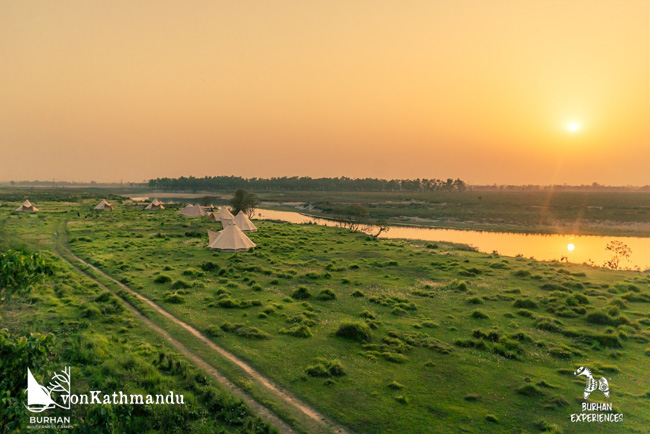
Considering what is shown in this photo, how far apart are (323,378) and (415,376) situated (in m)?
3.92

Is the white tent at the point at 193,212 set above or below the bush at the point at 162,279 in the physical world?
above

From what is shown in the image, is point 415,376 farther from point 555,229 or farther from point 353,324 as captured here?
point 555,229

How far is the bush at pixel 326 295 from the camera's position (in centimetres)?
2555

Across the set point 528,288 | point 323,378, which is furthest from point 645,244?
point 323,378

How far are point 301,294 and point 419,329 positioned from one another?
9.07m

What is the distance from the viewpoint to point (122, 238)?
166 ft

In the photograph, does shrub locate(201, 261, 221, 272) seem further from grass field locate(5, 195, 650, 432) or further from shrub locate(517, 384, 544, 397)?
shrub locate(517, 384, 544, 397)

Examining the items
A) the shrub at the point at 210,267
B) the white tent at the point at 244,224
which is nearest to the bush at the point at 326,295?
the shrub at the point at 210,267

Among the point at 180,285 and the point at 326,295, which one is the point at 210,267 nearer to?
the point at 180,285

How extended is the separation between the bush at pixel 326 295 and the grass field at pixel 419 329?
101 millimetres

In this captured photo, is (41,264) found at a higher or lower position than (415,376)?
higher

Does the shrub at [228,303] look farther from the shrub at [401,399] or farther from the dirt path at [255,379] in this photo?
the shrub at [401,399]

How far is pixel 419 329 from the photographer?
66.8ft

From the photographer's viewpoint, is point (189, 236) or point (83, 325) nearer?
point (83, 325)
